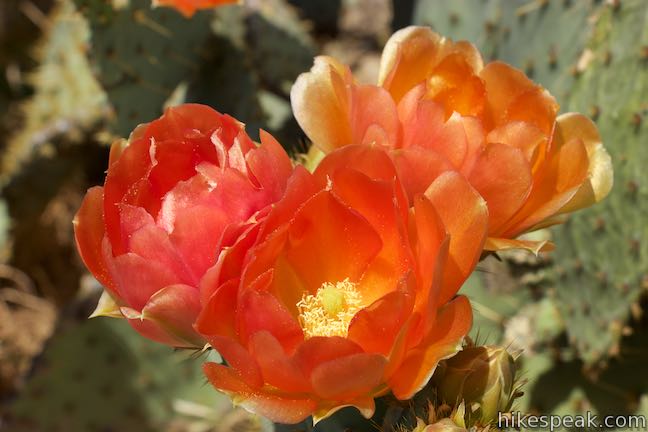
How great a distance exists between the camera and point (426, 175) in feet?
2.42

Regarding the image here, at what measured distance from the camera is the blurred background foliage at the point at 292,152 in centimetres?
123

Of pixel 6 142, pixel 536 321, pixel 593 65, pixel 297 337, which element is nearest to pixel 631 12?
pixel 593 65

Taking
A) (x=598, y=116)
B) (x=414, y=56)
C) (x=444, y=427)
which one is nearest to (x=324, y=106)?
(x=414, y=56)

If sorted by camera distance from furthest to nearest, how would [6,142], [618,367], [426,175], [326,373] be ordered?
[6,142], [618,367], [426,175], [326,373]

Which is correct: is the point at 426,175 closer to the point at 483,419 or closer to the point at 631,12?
the point at 483,419

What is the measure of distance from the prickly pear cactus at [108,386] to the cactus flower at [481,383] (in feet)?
3.48

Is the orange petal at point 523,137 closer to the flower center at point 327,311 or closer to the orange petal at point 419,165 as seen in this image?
the orange petal at point 419,165

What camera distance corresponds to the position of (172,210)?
0.70 m

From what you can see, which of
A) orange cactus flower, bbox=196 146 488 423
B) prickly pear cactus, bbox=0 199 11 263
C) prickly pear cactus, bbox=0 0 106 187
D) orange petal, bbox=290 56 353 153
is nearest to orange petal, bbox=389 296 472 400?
orange cactus flower, bbox=196 146 488 423

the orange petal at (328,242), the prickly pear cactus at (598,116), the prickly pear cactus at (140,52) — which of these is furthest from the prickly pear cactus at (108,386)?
the orange petal at (328,242)

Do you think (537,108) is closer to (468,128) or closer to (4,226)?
(468,128)

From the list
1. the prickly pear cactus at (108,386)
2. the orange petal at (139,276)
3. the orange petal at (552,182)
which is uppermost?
the orange petal at (552,182)

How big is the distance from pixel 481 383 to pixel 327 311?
5.8 inches

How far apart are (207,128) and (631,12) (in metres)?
0.71
